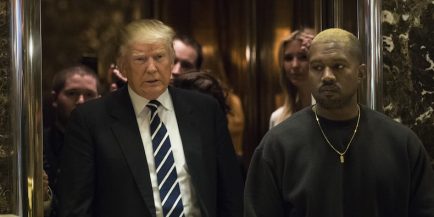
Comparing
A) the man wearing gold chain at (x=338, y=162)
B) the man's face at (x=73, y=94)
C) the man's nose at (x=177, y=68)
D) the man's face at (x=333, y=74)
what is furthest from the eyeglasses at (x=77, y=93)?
the man's face at (x=333, y=74)

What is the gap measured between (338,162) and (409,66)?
0.92 metres

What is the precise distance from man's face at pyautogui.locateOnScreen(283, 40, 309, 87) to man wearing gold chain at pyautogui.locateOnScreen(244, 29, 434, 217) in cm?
106

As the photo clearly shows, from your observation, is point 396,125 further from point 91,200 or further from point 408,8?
point 91,200

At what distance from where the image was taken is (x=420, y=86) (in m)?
3.52

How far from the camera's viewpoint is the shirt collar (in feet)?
10.8

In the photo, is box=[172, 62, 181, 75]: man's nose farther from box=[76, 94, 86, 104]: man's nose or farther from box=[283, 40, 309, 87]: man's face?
box=[283, 40, 309, 87]: man's face

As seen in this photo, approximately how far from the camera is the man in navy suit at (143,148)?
3145 millimetres

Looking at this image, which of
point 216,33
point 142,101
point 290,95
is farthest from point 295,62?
point 216,33

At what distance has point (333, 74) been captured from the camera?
9.22ft

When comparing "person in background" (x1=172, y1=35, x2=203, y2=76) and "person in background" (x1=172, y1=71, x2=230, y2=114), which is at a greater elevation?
"person in background" (x1=172, y1=35, x2=203, y2=76)

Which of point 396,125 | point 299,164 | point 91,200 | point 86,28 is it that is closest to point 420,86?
point 396,125

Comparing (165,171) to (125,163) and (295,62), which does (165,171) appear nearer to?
(125,163)

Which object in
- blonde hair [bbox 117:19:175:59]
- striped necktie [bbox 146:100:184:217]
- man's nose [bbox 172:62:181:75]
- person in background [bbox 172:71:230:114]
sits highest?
blonde hair [bbox 117:19:175:59]

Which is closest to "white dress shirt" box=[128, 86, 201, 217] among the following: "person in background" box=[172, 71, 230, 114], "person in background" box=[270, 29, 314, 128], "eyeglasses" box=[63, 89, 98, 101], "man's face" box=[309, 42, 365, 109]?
"person in background" box=[172, 71, 230, 114]
